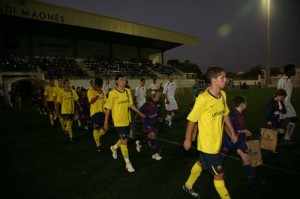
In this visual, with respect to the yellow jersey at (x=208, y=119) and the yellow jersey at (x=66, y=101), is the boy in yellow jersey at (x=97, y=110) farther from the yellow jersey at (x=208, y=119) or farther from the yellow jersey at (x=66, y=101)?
the yellow jersey at (x=208, y=119)

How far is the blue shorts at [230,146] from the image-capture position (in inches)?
179

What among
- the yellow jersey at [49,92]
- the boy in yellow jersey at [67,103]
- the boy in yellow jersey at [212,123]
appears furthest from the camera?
the yellow jersey at [49,92]

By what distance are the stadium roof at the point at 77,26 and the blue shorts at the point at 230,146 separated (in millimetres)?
28896

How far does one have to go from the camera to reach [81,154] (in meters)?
7.51

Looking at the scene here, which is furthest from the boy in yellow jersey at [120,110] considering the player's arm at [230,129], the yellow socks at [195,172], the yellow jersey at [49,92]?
the yellow jersey at [49,92]

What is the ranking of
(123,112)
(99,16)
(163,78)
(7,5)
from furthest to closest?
(163,78) < (99,16) < (7,5) < (123,112)

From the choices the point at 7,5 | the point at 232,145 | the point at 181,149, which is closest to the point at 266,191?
the point at 232,145

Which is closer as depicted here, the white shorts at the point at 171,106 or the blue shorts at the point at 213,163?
the blue shorts at the point at 213,163

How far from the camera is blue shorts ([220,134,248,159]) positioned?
4.55 meters

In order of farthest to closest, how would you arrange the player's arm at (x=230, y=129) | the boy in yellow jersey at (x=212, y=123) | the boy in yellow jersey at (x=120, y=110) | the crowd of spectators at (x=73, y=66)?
the crowd of spectators at (x=73, y=66) < the boy in yellow jersey at (x=120, y=110) < the player's arm at (x=230, y=129) < the boy in yellow jersey at (x=212, y=123)

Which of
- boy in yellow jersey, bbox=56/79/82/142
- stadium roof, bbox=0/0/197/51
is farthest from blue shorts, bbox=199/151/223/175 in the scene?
stadium roof, bbox=0/0/197/51

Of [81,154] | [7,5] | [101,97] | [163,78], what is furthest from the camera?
[163,78]

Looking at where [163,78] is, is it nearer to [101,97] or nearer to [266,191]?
[101,97]

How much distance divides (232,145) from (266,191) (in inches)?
43.8
